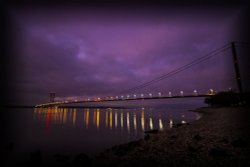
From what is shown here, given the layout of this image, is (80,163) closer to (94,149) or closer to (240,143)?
(94,149)

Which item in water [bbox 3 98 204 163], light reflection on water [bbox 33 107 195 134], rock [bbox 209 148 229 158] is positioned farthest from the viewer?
light reflection on water [bbox 33 107 195 134]

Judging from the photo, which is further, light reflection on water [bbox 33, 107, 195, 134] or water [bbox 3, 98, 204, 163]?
light reflection on water [bbox 33, 107, 195, 134]

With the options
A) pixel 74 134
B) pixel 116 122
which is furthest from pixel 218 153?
pixel 116 122

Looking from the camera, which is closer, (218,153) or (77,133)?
(218,153)

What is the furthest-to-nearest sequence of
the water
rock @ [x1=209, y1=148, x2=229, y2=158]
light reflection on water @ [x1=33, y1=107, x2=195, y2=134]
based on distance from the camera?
light reflection on water @ [x1=33, y1=107, x2=195, y2=134] → the water → rock @ [x1=209, y1=148, x2=229, y2=158]

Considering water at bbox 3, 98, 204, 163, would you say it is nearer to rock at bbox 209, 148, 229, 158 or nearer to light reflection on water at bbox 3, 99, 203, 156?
light reflection on water at bbox 3, 99, 203, 156

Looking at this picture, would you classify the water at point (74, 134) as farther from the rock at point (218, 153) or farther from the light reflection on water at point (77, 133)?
the rock at point (218, 153)

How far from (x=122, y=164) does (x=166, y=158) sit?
155 centimetres

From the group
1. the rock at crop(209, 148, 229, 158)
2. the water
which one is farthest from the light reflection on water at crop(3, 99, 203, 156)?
the rock at crop(209, 148, 229, 158)

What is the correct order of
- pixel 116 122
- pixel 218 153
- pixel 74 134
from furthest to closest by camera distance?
pixel 116 122 < pixel 74 134 < pixel 218 153

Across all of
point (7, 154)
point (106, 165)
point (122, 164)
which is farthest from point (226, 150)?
point (7, 154)

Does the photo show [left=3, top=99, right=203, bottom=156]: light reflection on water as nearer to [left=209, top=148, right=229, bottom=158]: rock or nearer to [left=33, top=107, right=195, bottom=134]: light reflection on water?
[left=33, top=107, right=195, bottom=134]: light reflection on water

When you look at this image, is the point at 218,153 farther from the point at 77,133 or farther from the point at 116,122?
the point at 116,122

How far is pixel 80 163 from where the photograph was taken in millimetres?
6805
